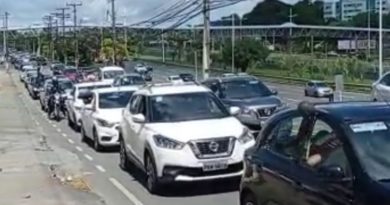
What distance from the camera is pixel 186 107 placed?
14359mm

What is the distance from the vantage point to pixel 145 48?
166 meters

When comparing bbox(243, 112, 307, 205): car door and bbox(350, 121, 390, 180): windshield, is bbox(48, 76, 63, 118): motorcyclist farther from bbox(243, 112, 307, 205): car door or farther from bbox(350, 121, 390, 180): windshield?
bbox(350, 121, 390, 180): windshield

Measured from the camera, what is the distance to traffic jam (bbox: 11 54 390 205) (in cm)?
662

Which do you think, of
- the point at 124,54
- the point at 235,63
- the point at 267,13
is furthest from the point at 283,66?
the point at 267,13

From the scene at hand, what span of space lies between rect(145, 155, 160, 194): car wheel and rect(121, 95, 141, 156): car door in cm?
142

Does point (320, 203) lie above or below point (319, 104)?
below

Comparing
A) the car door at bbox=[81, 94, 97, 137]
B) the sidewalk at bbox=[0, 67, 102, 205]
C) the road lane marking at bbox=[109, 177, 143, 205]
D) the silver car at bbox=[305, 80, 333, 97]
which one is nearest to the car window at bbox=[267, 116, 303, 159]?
the road lane marking at bbox=[109, 177, 143, 205]

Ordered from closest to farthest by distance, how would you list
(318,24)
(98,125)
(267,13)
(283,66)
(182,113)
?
(182,113) → (98,125) → (283,66) → (318,24) → (267,13)

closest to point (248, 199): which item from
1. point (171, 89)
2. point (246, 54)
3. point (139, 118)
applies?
point (139, 118)

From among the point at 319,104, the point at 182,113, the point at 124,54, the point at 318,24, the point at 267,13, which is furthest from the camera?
the point at 267,13

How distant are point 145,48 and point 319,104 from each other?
159 meters

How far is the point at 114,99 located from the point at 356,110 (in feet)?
51.4

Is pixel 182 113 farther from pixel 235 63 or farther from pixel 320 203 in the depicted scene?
pixel 235 63

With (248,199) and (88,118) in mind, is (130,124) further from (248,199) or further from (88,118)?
(88,118)
